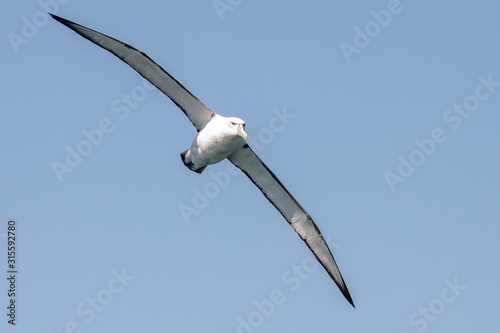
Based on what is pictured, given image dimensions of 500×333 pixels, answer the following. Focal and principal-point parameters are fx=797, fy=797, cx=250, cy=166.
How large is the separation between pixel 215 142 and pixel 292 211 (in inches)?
154

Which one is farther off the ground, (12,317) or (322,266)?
(12,317)

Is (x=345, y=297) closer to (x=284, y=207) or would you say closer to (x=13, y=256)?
(x=284, y=207)

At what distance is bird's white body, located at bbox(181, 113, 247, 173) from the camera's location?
20844mm

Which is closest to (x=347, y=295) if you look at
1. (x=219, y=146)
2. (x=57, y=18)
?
(x=219, y=146)

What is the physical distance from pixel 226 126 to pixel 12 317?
802 centimetres

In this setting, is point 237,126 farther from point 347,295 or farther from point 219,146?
point 347,295

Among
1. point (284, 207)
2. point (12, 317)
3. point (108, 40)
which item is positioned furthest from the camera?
point (284, 207)

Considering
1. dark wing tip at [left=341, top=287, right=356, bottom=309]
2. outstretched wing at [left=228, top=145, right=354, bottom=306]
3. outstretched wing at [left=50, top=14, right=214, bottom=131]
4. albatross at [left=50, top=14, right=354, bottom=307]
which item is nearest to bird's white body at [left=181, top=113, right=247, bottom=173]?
albatross at [left=50, top=14, right=354, bottom=307]

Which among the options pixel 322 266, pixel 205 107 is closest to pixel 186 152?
pixel 205 107

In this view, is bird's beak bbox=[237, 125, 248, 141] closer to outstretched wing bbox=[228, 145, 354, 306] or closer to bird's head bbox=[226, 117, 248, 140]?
bird's head bbox=[226, 117, 248, 140]

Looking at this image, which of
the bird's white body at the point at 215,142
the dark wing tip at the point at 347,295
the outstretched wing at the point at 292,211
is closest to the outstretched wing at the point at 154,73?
the bird's white body at the point at 215,142

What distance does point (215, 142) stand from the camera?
21281 mm

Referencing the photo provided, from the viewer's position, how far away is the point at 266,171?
23078mm

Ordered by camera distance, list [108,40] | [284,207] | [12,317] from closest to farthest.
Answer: [108,40] < [12,317] < [284,207]
